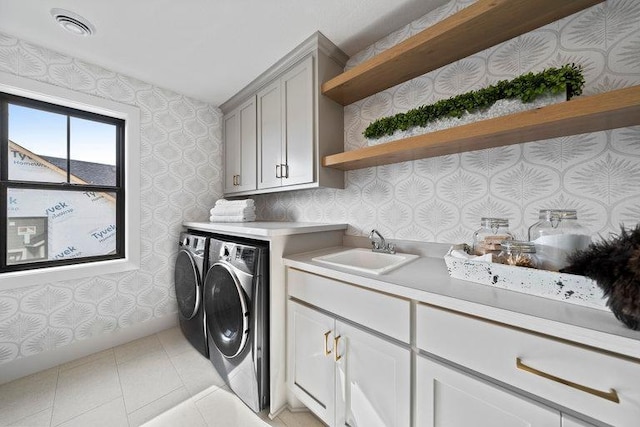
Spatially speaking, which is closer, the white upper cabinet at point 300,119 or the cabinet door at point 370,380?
the cabinet door at point 370,380

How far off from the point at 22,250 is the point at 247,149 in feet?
6.13

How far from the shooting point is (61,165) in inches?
73.0

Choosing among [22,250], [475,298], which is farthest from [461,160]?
[22,250]

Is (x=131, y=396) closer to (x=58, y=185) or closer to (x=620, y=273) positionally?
(x=58, y=185)

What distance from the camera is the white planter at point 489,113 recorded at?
850 millimetres

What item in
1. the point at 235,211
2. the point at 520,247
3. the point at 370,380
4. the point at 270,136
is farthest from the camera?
the point at 235,211

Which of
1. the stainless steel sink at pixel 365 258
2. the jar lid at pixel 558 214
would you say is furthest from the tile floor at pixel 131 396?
the jar lid at pixel 558 214

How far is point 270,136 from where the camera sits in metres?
1.88

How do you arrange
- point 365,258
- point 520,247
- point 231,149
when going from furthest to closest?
point 231,149 < point 365,258 < point 520,247

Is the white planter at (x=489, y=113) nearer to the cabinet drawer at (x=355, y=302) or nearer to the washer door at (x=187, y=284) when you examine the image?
the cabinet drawer at (x=355, y=302)

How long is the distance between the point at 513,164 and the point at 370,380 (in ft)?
3.90

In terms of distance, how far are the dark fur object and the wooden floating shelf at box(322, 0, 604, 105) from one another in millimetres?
957

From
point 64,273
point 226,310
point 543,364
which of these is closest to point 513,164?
point 543,364

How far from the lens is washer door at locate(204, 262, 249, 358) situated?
52.8 inches
